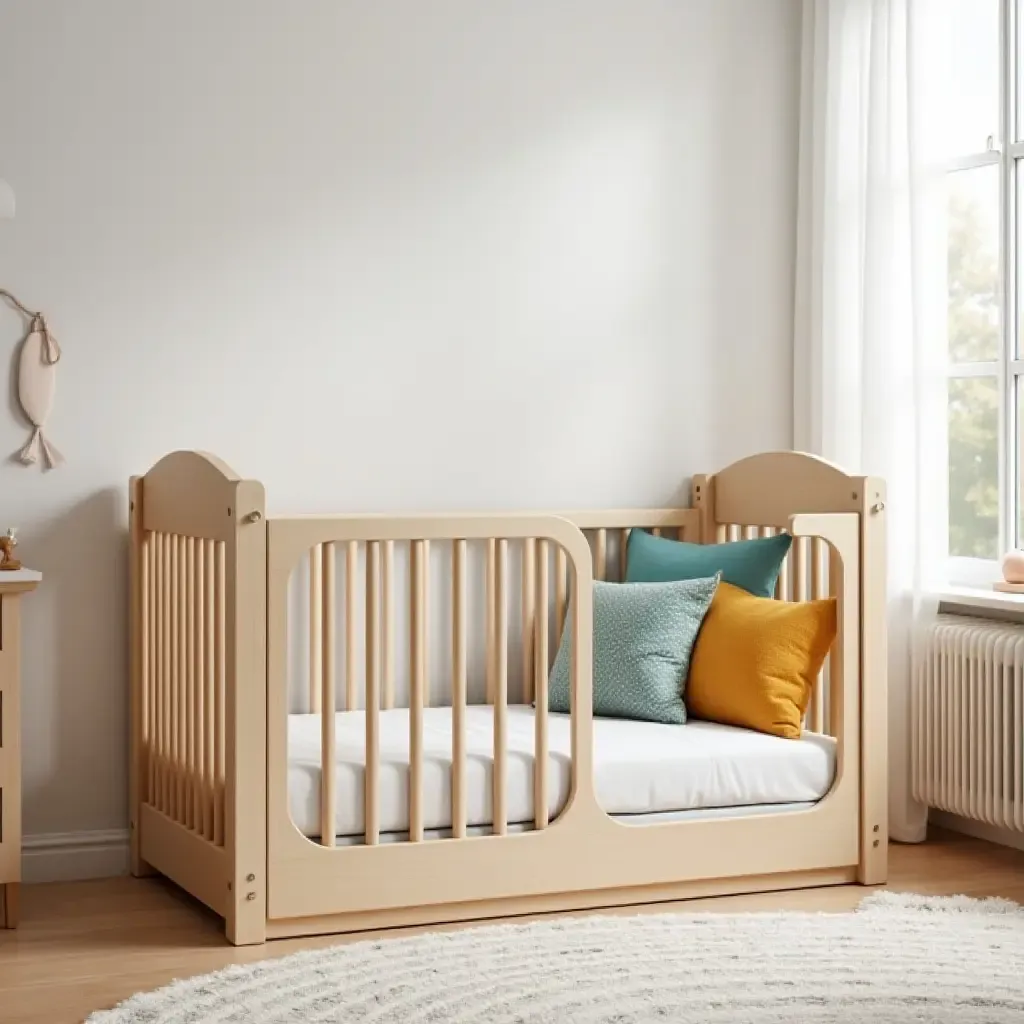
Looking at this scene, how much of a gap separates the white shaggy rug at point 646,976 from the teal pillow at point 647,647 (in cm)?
52

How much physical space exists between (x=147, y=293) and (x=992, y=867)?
7.08 ft

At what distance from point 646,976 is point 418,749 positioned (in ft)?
1.91

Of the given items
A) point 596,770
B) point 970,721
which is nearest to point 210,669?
point 596,770

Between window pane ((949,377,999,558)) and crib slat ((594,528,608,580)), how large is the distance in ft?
2.69

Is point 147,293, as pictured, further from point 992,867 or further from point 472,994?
point 992,867

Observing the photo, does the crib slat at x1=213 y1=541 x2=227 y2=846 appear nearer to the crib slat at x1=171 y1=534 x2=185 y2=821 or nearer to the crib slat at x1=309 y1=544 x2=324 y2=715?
the crib slat at x1=171 y1=534 x2=185 y2=821

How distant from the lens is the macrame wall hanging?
125 inches

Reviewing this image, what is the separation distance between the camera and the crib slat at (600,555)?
3.61 m

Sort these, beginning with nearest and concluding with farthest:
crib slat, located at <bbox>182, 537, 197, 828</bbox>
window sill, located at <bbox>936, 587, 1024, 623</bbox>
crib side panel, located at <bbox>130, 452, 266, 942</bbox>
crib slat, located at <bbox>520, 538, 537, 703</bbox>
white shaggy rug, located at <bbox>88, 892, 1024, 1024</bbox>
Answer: white shaggy rug, located at <bbox>88, 892, 1024, 1024</bbox>, crib side panel, located at <bbox>130, 452, 266, 942</bbox>, crib slat, located at <bbox>182, 537, 197, 828</bbox>, window sill, located at <bbox>936, 587, 1024, 623</bbox>, crib slat, located at <bbox>520, 538, 537, 703</bbox>

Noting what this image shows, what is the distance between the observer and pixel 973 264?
3.59 meters

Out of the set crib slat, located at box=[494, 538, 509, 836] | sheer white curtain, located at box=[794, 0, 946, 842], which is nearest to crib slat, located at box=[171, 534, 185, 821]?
crib slat, located at box=[494, 538, 509, 836]

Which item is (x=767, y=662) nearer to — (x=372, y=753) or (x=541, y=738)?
(x=541, y=738)

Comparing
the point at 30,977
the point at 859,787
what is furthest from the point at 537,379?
the point at 30,977

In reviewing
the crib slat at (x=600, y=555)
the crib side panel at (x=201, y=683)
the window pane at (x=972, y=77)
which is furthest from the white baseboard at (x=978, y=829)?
the crib side panel at (x=201, y=683)
